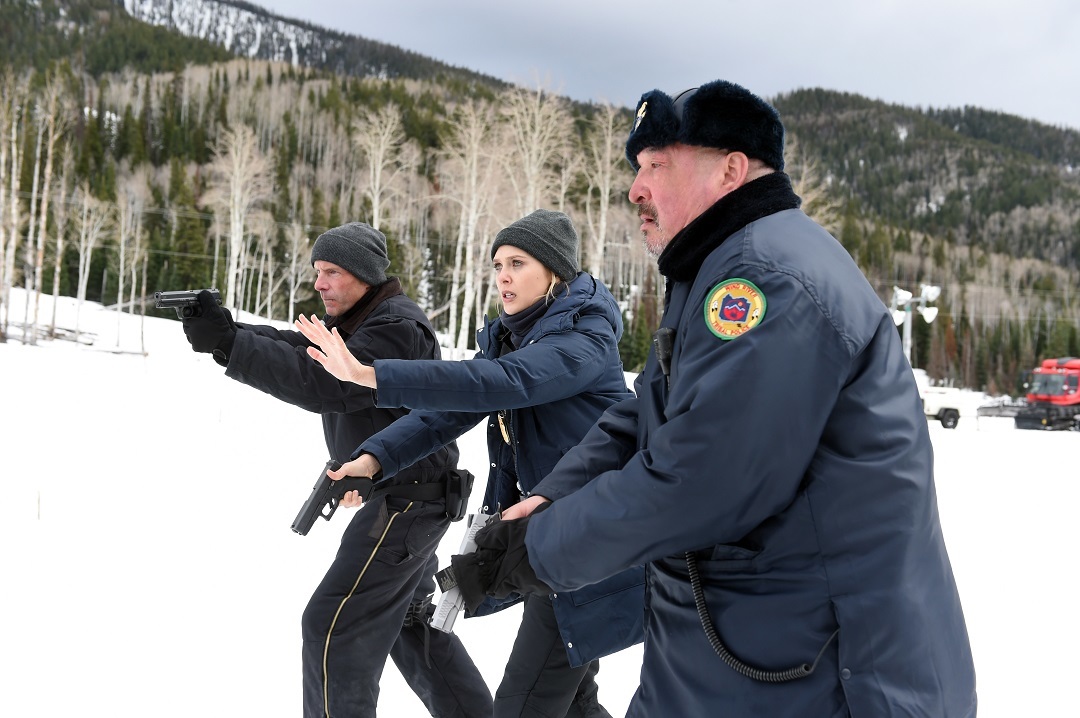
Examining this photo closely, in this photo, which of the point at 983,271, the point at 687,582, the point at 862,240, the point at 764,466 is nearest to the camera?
the point at 764,466

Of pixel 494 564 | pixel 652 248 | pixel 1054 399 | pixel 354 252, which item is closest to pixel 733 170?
pixel 652 248

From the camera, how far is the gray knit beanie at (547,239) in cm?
269

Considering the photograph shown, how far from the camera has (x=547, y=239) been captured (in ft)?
8.89

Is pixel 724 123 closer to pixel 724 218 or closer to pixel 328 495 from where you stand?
pixel 724 218

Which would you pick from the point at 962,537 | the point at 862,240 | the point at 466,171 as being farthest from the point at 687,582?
the point at 862,240

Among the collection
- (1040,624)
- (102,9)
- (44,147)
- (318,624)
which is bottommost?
(1040,624)

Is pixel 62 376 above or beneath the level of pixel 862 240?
beneath

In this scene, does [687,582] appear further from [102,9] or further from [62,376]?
[102,9]

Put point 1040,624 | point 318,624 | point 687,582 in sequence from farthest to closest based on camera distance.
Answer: point 1040,624
point 318,624
point 687,582

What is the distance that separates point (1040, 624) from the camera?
4.95 metres

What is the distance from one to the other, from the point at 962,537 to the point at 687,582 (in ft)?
22.5

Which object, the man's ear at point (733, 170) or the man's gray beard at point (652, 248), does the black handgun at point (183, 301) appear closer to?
the man's gray beard at point (652, 248)

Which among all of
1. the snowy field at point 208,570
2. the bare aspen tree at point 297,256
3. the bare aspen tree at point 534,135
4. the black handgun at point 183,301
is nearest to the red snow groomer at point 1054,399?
the bare aspen tree at point 534,135

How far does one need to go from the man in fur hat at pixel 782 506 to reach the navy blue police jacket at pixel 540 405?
0.75 meters
